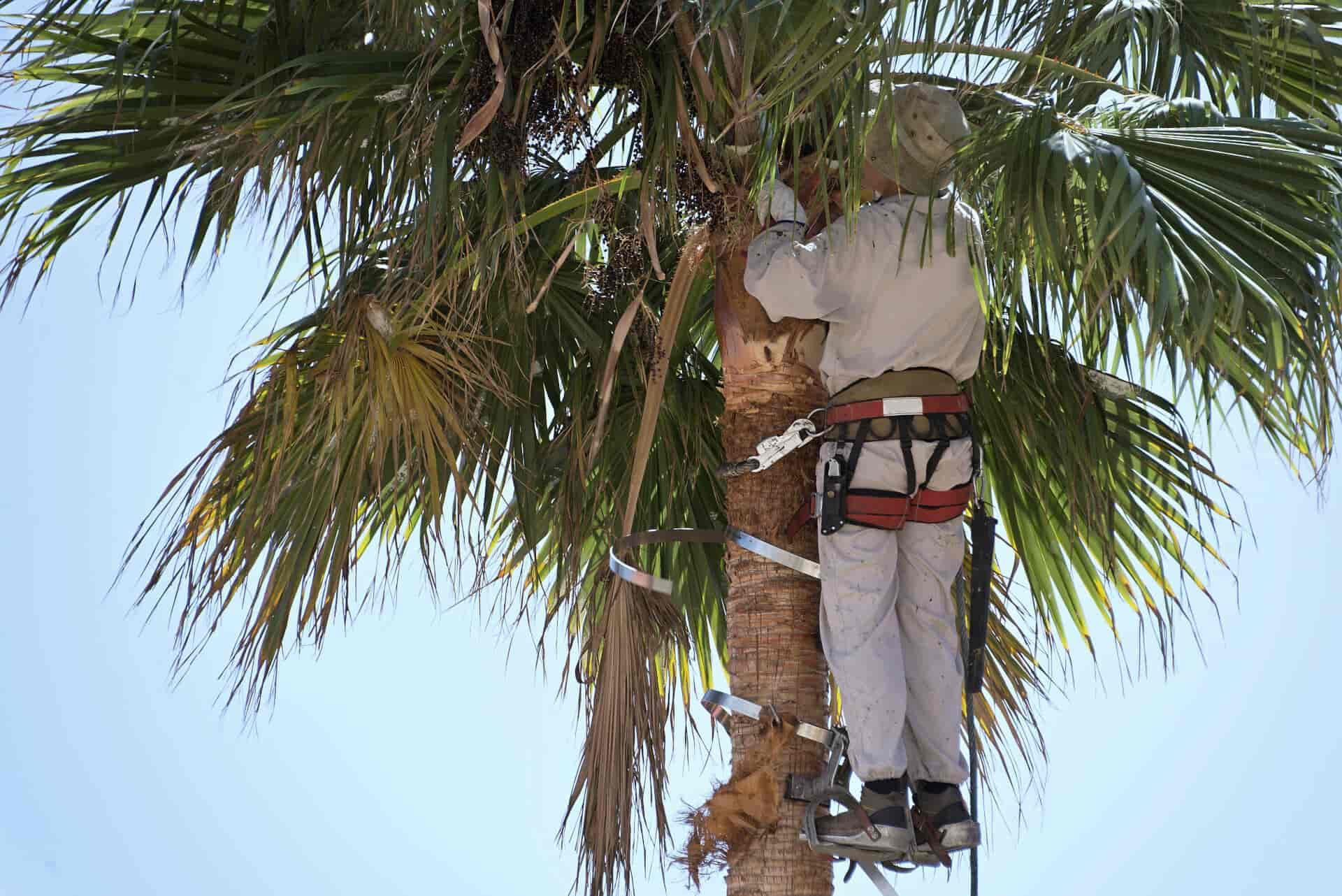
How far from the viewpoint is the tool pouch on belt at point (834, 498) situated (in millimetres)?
4773

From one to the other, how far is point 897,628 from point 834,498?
1.40 feet

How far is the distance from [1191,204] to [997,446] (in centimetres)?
182

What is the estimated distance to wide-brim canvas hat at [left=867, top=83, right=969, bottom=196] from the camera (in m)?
4.81

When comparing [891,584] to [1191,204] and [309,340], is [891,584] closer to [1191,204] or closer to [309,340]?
[1191,204]

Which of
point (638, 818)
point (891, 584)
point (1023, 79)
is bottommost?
point (638, 818)

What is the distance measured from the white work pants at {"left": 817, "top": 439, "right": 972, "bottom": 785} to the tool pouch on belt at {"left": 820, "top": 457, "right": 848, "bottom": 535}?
0.04 m

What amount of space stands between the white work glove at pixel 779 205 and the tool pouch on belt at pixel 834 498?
0.73 m

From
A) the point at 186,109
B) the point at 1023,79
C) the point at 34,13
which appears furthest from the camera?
the point at 1023,79

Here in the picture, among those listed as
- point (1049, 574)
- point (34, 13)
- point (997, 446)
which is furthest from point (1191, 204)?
point (34, 13)

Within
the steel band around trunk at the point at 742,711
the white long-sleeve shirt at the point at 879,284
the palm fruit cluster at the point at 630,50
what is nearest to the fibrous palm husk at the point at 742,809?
the steel band around trunk at the point at 742,711

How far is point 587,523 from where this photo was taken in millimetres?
5914

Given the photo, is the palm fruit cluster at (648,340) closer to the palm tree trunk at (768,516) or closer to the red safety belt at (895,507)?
the palm tree trunk at (768,516)

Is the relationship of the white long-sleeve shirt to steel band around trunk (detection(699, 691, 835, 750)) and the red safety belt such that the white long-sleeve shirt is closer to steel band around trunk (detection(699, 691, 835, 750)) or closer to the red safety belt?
the red safety belt

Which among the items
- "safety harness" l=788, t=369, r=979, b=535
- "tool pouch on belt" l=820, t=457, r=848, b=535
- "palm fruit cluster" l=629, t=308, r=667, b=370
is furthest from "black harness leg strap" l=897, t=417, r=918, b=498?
"palm fruit cluster" l=629, t=308, r=667, b=370
